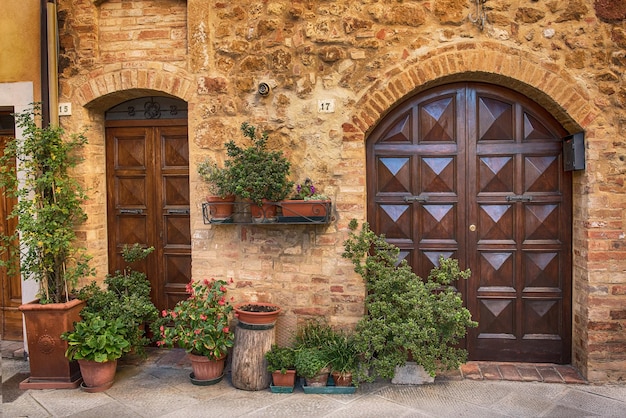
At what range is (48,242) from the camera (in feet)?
15.2

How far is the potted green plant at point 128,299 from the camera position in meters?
4.79

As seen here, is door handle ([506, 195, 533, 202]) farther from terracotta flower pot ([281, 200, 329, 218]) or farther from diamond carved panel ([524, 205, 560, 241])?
terracotta flower pot ([281, 200, 329, 218])

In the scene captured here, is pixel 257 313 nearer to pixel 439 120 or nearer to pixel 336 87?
pixel 336 87

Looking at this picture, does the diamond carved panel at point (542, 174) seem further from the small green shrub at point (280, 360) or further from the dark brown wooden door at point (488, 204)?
the small green shrub at point (280, 360)

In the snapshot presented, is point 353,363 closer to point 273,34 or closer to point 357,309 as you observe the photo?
point 357,309

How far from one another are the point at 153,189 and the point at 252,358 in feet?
6.84

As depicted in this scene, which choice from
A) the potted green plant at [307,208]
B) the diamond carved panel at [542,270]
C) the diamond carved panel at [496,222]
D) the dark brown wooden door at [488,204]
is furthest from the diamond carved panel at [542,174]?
the potted green plant at [307,208]

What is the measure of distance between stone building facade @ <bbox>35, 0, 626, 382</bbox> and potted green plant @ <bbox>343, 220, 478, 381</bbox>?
290mm

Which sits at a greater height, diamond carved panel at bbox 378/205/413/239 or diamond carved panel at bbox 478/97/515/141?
diamond carved panel at bbox 478/97/515/141

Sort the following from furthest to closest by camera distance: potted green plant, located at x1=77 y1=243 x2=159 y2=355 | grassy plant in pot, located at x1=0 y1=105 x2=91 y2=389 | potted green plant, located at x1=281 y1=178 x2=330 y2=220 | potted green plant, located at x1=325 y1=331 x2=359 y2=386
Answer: potted green plant, located at x1=77 y1=243 x2=159 y2=355 → grassy plant in pot, located at x1=0 y1=105 x2=91 y2=389 → potted green plant, located at x1=281 y1=178 x2=330 y2=220 → potted green plant, located at x1=325 y1=331 x2=359 y2=386

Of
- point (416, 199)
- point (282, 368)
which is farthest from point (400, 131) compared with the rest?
point (282, 368)

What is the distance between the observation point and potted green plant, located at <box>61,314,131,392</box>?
4477 millimetres

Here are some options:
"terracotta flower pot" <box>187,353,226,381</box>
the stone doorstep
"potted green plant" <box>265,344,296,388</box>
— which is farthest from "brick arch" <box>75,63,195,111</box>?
the stone doorstep

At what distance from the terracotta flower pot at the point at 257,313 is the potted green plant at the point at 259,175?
0.81 meters
